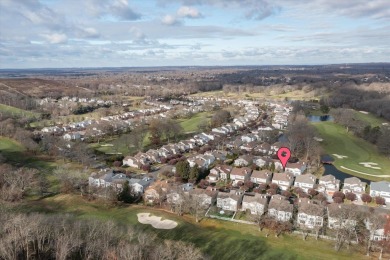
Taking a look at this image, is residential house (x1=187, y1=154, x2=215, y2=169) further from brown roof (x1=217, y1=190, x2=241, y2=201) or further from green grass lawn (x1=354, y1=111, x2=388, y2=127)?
green grass lawn (x1=354, y1=111, x2=388, y2=127)

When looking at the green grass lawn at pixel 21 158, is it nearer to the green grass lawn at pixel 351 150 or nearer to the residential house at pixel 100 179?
the residential house at pixel 100 179

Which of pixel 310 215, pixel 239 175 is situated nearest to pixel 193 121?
pixel 239 175

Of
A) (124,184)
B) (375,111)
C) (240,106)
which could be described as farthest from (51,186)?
(375,111)

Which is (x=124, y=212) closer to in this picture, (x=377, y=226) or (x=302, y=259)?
(x=302, y=259)

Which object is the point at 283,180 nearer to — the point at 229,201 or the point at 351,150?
the point at 229,201

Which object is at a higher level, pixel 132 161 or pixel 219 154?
pixel 219 154
